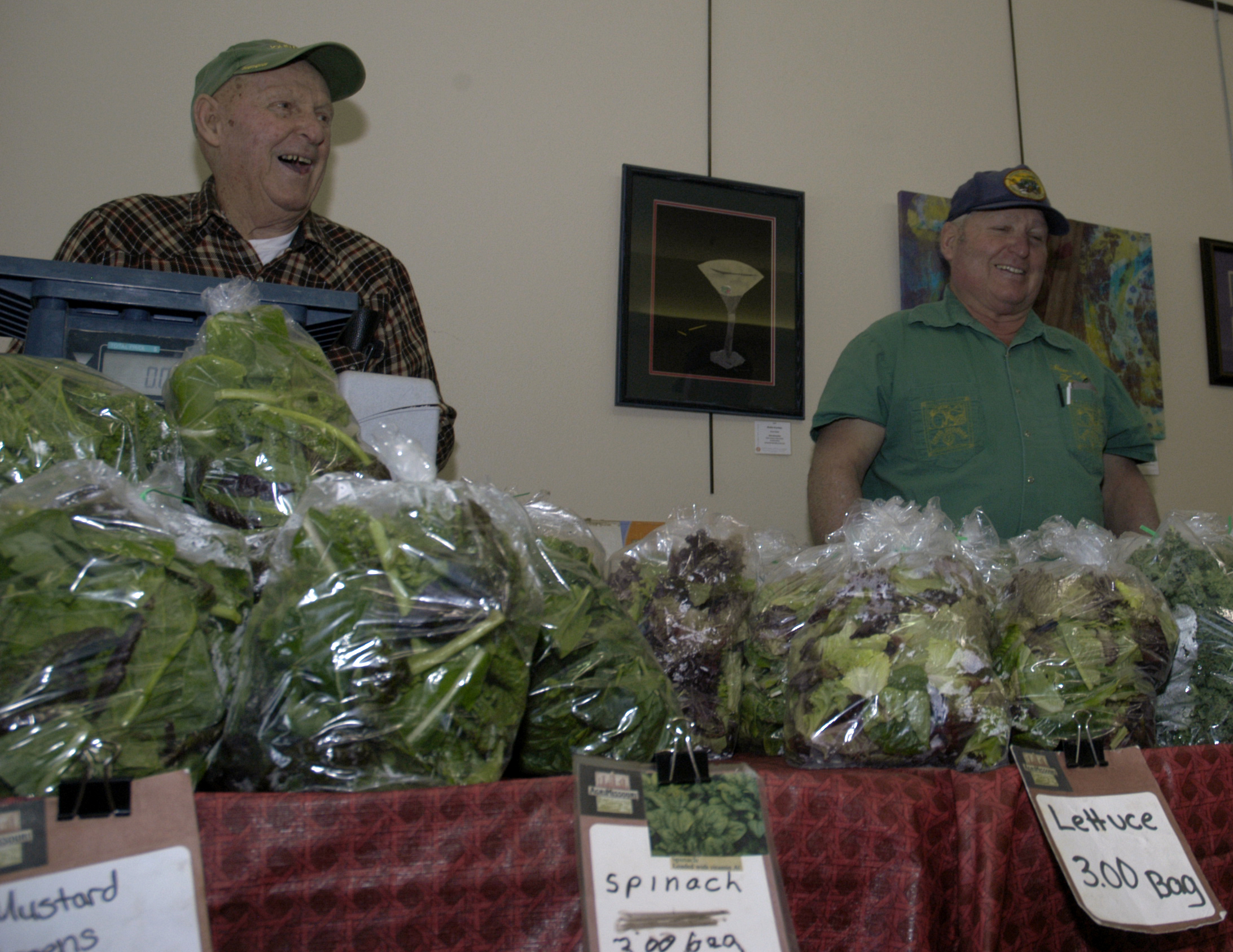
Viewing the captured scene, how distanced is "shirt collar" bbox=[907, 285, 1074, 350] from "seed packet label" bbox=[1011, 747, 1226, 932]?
5.11 feet

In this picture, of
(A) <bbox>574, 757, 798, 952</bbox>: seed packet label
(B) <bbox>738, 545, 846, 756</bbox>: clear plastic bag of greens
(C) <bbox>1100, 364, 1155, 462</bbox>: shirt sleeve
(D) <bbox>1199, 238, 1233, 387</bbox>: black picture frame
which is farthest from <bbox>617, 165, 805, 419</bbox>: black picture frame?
(A) <bbox>574, 757, 798, 952</bbox>: seed packet label

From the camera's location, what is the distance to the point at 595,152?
9.33 feet

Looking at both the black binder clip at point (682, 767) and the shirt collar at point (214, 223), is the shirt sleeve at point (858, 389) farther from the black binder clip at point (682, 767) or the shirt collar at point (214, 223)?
the black binder clip at point (682, 767)

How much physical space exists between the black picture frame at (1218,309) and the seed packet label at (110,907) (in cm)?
386

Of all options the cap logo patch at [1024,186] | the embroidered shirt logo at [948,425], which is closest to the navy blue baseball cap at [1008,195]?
the cap logo patch at [1024,186]

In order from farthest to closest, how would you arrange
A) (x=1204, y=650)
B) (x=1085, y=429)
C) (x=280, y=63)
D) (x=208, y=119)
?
(x=1085, y=429), (x=208, y=119), (x=280, y=63), (x=1204, y=650)

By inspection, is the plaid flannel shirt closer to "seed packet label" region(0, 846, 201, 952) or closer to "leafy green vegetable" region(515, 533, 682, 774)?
"leafy green vegetable" region(515, 533, 682, 774)

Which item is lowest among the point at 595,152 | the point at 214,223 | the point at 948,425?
the point at 948,425

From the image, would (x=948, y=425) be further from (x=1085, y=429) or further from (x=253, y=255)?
(x=253, y=255)

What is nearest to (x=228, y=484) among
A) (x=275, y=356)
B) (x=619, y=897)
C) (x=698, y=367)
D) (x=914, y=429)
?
(x=275, y=356)

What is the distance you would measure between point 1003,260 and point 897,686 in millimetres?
1794

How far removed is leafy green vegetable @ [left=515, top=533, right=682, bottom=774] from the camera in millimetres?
755

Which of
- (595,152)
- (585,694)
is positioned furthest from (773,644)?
(595,152)

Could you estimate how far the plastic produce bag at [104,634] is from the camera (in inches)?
22.7
